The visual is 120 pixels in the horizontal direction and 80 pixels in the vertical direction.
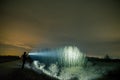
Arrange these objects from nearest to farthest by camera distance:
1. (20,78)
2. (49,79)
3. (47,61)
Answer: (20,78) < (49,79) < (47,61)

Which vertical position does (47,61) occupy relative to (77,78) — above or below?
above

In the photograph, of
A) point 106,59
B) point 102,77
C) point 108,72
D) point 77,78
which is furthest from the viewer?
point 106,59

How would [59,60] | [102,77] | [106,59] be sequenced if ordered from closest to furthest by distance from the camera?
[102,77] < [59,60] < [106,59]

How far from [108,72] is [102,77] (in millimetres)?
6641

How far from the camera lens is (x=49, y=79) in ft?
131

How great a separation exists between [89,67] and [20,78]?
6878 centimetres

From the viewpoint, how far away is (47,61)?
310ft

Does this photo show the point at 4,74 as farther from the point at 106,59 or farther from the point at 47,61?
the point at 106,59

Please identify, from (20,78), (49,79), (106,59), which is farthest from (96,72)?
(20,78)

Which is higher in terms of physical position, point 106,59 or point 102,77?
point 106,59

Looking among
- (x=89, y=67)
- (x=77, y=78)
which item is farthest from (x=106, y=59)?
(x=77, y=78)

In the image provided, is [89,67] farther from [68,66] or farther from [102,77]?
[102,77]

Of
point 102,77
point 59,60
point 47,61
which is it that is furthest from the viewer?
point 59,60

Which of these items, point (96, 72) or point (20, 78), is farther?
point (96, 72)
